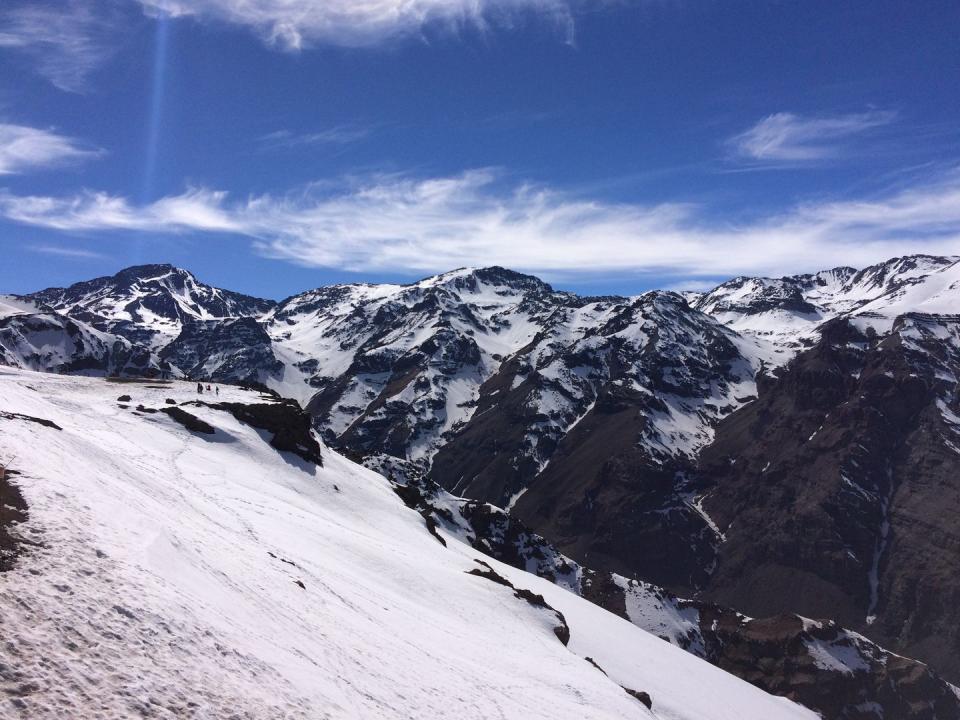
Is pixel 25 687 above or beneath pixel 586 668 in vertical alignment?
above

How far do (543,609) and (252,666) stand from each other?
35413mm

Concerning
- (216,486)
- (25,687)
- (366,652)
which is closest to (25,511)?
(25,687)

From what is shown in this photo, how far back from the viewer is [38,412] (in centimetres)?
4119

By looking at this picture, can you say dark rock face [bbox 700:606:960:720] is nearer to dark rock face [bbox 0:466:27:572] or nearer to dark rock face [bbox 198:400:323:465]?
dark rock face [bbox 198:400:323:465]

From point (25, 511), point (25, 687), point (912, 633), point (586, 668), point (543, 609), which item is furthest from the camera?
point (912, 633)

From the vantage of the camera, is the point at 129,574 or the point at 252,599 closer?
the point at 129,574

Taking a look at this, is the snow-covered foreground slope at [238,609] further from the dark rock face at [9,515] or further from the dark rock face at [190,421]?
the dark rock face at [190,421]

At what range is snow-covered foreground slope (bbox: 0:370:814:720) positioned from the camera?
15.3 m

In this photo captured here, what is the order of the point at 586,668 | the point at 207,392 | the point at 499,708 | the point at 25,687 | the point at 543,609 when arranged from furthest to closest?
the point at 207,392 < the point at 543,609 < the point at 586,668 < the point at 499,708 < the point at 25,687

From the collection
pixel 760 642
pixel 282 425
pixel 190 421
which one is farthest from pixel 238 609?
pixel 760 642

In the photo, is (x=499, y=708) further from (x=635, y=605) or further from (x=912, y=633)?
(x=912, y=633)

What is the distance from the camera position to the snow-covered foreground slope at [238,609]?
15.3m


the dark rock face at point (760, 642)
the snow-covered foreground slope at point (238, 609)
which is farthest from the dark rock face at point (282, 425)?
the dark rock face at point (760, 642)

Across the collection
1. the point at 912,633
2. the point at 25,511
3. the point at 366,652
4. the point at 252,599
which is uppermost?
the point at 25,511
